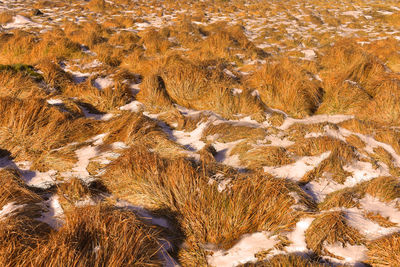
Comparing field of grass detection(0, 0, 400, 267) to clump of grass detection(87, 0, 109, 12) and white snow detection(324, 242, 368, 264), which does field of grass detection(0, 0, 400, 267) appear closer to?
white snow detection(324, 242, 368, 264)

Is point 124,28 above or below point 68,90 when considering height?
above

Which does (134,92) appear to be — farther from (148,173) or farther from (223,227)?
(223,227)

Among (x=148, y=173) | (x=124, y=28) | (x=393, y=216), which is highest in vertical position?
(x=124, y=28)

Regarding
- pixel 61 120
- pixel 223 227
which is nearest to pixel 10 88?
pixel 61 120

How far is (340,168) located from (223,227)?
69.2 inches

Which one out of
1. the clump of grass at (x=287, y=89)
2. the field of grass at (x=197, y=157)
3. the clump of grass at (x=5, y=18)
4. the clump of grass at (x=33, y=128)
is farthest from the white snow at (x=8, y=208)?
the clump of grass at (x=5, y=18)

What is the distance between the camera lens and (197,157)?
315 cm

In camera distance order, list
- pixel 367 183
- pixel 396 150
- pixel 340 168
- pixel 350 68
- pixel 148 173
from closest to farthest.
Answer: pixel 148 173
pixel 367 183
pixel 340 168
pixel 396 150
pixel 350 68

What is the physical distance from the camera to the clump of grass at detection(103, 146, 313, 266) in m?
2.19

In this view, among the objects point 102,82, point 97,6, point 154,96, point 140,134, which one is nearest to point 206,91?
point 154,96

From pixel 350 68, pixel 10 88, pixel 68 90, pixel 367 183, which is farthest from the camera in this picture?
pixel 350 68

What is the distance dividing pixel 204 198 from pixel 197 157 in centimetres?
90

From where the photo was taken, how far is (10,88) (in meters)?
4.10

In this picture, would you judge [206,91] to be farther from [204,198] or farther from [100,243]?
[100,243]
